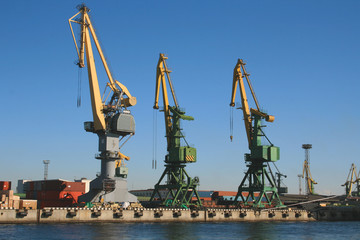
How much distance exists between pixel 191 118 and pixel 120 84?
1572 cm

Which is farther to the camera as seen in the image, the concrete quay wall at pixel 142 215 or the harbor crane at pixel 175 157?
the harbor crane at pixel 175 157

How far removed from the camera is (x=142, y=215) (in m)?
70.5

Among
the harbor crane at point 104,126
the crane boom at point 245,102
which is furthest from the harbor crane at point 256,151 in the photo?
the harbor crane at point 104,126

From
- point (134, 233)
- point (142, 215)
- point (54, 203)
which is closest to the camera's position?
point (134, 233)

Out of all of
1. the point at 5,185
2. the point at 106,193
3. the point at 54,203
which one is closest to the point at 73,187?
the point at 54,203

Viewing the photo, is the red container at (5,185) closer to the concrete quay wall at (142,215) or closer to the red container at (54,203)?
the red container at (54,203)

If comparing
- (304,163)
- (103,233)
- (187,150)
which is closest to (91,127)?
(187,150)

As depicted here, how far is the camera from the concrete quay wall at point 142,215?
6138 cm

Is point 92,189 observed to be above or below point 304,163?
below

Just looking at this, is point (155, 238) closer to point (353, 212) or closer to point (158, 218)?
point (158, 218)

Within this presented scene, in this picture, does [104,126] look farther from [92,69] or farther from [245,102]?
[245,102]

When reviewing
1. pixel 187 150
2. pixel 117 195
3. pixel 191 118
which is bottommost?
pixel 117 195

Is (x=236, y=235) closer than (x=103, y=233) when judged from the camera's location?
No

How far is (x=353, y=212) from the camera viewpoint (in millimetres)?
101375
